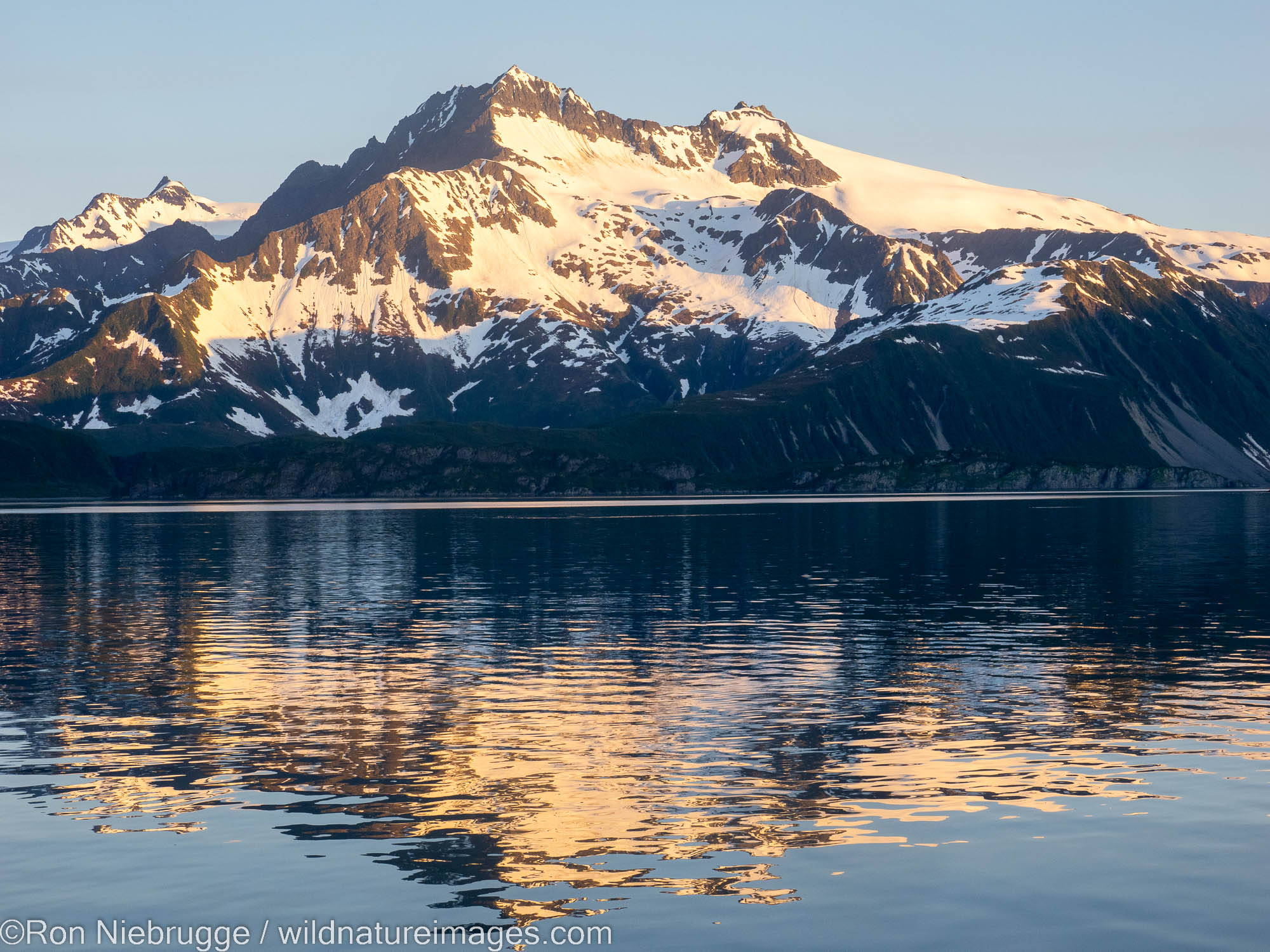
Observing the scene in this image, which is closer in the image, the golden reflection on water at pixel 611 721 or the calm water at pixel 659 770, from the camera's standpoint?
the calm water at pixel 659 770

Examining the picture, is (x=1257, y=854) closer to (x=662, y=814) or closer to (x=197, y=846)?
(x=662, y=814)

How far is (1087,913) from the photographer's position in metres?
27.9

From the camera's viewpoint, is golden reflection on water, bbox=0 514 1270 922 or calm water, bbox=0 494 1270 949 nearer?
calm water, bbox=0 494 1270 949

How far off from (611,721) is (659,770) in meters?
8.68

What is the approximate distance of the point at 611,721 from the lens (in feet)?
161

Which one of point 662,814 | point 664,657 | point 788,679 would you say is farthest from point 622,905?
point 664,657

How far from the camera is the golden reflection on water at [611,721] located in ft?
113

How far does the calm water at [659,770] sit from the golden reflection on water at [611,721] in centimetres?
20

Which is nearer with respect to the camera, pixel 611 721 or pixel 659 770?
pixel 659 770

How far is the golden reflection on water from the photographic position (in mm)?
34344

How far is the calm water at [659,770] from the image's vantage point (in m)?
28.6

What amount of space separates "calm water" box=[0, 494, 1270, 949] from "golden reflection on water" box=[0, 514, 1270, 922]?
20 cm

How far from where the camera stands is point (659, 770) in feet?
133

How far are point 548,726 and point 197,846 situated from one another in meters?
16.7
